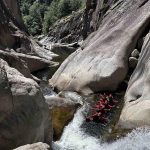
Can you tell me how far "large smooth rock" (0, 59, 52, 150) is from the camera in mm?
12773

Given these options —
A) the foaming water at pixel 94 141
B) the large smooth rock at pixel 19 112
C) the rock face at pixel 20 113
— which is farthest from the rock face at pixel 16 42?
the large smooth rock at pixel 19 112

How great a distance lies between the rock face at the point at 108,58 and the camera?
920 inches

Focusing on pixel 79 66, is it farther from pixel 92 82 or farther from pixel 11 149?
pixel 11 149

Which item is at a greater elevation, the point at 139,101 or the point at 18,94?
the point at 18,94

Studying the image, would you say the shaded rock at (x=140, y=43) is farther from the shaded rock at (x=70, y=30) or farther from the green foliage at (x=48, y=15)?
the green foliage at (x=48, y=15)

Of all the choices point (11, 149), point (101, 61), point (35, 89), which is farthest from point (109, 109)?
point (11, 149)

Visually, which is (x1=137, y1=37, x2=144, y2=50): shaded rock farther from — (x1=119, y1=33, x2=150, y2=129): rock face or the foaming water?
the foaming water

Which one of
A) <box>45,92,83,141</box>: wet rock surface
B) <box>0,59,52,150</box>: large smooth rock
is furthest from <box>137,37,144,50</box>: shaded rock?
<box>0,59,52,150</box>: large smooth rock

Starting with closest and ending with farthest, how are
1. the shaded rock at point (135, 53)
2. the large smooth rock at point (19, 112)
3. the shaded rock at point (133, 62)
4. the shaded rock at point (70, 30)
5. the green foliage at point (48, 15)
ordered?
the large smooth rock at point (19, 112) < the shaded rock at point (133, 62) < the shaded rock at point (135, 53) < the shaded rock at point (70, 30) < the green foliage at point (48, 15)

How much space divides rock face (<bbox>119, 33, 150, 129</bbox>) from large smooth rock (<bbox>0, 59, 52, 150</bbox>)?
14.9 feet

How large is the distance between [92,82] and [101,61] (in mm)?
1815

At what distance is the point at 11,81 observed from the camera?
13.6 meters

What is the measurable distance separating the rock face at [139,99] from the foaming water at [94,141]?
72 cm

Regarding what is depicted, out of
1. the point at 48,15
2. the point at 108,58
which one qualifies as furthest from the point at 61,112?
the point at 48,15
